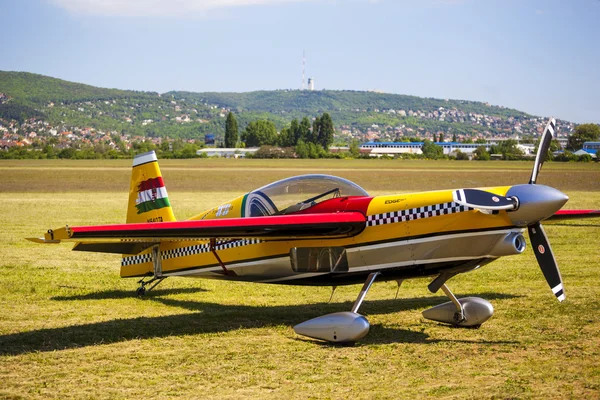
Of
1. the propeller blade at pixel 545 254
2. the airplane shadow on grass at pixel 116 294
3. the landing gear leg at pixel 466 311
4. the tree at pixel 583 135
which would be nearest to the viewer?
the propeller blade at pixel 545 254

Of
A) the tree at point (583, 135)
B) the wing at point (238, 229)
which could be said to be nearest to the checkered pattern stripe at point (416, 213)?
the wing at point (238, 229)

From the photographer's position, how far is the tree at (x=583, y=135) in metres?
178

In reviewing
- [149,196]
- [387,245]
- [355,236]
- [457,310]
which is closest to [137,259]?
[149,196]

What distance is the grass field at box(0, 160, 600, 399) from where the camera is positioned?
6820 mm

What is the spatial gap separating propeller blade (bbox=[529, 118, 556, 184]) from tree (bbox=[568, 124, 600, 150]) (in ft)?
586

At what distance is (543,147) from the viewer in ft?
30.2

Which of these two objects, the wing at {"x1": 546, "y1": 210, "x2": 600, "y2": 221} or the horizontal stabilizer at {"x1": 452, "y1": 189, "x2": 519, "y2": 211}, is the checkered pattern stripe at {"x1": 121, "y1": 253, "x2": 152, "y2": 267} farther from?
the wing at {"x1": 546, "y1": 210, "x2": 600, "y2": 221}

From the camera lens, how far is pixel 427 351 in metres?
8.14

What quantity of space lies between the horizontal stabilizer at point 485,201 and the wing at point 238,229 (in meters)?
1.37

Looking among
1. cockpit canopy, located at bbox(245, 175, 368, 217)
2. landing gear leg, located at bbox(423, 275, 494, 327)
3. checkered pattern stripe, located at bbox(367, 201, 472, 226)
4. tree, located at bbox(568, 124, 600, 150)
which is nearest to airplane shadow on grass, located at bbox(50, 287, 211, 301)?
cockpit canopy, located at bbox(245, 175, 368, 217)

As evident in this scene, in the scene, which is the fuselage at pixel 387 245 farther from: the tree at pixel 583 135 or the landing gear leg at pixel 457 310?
the tree at pixel 583 135

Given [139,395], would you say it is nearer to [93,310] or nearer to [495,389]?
[495,389]

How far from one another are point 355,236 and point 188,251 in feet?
9.79

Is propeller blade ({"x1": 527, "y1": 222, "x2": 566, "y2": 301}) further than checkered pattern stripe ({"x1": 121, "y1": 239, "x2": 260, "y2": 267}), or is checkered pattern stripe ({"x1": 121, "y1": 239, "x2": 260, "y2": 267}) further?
checkered pattern stripe ({"x1": 121, "y1": 239, "x2": 260, "y2": 267})
